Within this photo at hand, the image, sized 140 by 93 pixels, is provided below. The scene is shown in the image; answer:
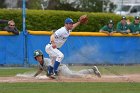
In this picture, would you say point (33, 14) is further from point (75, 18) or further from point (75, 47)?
point (75, 47)

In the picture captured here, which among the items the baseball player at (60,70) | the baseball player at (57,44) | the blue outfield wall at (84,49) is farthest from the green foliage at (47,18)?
the baseball player at (60,70)

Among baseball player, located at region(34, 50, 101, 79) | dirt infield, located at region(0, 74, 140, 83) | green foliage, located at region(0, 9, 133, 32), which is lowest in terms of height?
dirt infield, located at region(0, 74, 140, 83)

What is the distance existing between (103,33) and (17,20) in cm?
412

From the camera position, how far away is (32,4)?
3728 cm
